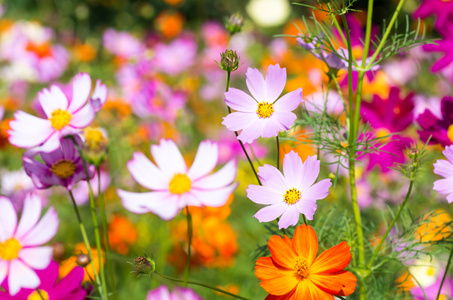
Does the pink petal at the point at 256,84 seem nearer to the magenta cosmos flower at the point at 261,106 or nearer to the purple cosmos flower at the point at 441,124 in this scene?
the magenta cosmos flower at the point at 261,106

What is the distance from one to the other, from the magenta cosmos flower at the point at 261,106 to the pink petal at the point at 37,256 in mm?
214

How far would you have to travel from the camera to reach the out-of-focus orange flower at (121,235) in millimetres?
1013

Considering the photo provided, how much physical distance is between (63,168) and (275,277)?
27 cm

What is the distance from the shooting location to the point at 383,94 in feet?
3.91

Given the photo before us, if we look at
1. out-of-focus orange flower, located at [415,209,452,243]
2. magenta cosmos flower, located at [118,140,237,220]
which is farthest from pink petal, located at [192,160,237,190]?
out-of-focus orange flower, located at [415,209,452,243]

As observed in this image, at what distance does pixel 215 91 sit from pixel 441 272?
1.27 meters

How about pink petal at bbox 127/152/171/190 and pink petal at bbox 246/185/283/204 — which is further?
pink petal at bbox 127/152/171/190

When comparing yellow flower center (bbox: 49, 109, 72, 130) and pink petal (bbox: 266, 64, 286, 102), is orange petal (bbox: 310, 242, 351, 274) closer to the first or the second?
pink petal (bbox: 266, 64, 286, 102)

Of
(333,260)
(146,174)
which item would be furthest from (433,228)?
(146,174)

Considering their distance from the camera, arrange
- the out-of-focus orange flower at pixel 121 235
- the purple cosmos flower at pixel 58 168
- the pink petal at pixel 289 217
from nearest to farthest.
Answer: the pink petal at pixel 289 217, the purple cosmos flower at pixel 58 168, the out-of-focus orange flower at pixel 121 235

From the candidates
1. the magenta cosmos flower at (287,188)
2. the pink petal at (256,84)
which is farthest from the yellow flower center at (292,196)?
the pink petal at (256,84)

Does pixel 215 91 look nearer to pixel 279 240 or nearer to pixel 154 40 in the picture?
pixel 154 40

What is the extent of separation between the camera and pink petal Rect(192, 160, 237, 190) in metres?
0.56

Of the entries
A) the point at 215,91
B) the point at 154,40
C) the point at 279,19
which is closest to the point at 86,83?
the point at 215,91
